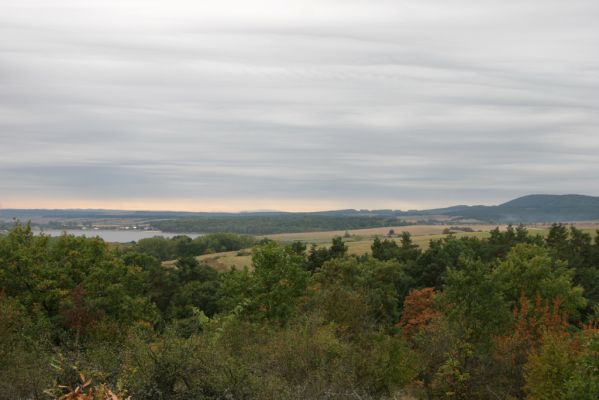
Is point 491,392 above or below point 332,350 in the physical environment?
below

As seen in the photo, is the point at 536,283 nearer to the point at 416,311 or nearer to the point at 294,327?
the point at 416,311

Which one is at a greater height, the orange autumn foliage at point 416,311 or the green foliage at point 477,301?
the green foliage at point 477,301

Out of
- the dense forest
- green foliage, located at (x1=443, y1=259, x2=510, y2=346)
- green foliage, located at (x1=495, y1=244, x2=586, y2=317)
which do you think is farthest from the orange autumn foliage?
green foliage, located at (x1=443, y1=259, x2=510, y2=346)

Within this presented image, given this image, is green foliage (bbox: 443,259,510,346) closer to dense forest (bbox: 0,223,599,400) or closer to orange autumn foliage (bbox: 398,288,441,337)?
dense forest (bbox: 0,223,599,400)

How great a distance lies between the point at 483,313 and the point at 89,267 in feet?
98.1

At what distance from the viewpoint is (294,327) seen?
1423 inches

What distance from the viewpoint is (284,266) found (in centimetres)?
5075

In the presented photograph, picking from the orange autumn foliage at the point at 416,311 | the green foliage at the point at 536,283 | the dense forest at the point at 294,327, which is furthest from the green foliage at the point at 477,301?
the orange autumn foliage at the point at 416,311

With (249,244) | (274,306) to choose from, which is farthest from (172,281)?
(249,244)

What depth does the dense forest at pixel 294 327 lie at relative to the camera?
2092 centimetres

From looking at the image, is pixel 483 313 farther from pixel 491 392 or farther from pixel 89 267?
pixel 89 267

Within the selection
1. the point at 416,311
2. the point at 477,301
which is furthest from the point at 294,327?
the point at 416,311

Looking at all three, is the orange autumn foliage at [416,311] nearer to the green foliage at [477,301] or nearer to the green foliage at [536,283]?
the green foliage at [536,283]

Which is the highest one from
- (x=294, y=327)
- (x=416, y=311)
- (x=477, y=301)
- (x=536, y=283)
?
(x=536, y=283)
